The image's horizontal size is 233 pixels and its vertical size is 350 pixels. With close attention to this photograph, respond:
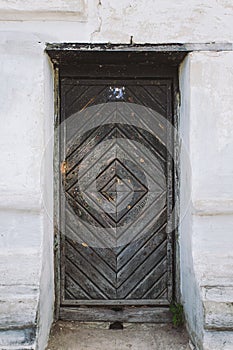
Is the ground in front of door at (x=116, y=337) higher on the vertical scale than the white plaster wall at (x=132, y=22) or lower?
lower

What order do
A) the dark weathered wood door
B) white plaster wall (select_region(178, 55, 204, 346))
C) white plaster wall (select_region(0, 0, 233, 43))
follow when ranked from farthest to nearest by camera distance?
1. the dark weathered wood door
2. white plaster wall (select_region(0, 0, 233, 43))
3. white plaster wall (select_region(178, 55, 204, 346))

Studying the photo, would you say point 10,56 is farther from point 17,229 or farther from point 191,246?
point 191,246

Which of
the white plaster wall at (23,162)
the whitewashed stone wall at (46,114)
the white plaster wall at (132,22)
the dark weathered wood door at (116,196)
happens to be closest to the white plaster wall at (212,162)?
the whitewashed stone wall at (46,114)

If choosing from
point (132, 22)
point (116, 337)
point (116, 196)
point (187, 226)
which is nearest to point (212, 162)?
point (187, 226)

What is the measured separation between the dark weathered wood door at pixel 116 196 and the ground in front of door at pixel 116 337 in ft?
0.44

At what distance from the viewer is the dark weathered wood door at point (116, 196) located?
3.28 metres

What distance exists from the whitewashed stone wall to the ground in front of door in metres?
0.13

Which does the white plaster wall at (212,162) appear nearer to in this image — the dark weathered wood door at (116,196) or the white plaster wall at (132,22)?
the white plaster wall at (132,22)

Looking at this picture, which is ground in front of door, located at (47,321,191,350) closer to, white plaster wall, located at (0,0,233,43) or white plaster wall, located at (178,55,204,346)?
white plaster wall, located at (178,55,204,346)

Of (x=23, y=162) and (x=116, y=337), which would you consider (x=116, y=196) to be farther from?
(x=116, y=337)

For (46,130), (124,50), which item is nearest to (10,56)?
(46,130)

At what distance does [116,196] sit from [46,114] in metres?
0.74

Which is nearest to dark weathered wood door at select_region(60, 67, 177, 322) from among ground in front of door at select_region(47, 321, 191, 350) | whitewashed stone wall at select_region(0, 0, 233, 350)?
ground in front of door at select_region(47, 321, 191, 350)

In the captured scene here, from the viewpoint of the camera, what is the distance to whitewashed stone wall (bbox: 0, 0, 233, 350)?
2.85m
